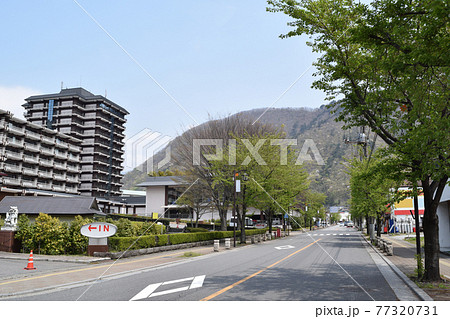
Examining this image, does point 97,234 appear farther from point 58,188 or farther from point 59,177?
point 59,177

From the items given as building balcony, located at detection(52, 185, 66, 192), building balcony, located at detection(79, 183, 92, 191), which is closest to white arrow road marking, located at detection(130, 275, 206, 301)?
building balcony, located at detection(52, 185, 66, 192)

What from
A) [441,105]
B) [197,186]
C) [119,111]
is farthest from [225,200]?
[119,111]

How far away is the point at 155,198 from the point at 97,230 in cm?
6181

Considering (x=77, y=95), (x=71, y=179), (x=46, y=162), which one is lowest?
(x=71, y=179)

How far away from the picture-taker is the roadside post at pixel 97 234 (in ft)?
62.6

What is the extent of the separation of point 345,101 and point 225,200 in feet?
85.9

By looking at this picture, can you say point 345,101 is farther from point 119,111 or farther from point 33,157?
point 119,111

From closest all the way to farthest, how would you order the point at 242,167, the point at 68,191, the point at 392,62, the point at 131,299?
the point at 131,299 < the point at 392,62 < the point at 242,167 < the point at 68,191

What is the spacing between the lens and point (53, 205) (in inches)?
1344

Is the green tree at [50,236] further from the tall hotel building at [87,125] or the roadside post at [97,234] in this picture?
the tall hotel building at [87,125]

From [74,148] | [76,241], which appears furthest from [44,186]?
[76,241]

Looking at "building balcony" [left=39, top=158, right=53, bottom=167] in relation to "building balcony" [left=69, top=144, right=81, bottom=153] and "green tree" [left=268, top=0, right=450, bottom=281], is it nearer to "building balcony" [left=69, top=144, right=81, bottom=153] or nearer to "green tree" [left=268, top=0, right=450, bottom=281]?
"building balcony" [left=69, top=144, right=81, bottom=153]

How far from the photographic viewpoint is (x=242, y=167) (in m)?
33.1

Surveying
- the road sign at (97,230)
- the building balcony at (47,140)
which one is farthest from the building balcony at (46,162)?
the road sign at (97,230)
